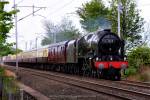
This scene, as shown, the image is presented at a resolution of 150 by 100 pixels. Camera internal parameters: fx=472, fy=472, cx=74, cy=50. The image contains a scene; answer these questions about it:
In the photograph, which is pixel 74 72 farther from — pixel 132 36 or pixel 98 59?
pixel 98 59

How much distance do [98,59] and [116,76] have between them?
1.76 meters

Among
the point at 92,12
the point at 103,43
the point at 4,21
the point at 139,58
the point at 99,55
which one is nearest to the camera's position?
the point at 4,21

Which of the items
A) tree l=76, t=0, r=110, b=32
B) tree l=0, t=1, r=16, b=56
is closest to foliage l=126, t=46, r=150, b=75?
tree l=0, t=1, r=16, b=56

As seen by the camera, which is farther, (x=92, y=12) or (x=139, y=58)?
(x=92, y=12)

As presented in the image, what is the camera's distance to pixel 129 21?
137 ft

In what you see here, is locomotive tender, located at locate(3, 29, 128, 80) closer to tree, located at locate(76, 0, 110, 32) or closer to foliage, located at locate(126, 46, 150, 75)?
foliage, located at locate(126, 46, 150, 75)

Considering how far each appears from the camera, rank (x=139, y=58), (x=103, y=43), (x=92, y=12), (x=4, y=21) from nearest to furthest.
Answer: (x=4, y=21) < (x=103, y=43) < (x=139, y=58) < (x=92, y=12)

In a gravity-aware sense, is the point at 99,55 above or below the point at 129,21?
below

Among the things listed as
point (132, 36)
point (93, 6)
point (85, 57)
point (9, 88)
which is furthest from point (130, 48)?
point (9, 88)

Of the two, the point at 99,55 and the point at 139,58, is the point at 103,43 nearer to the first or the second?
the point at 99,55

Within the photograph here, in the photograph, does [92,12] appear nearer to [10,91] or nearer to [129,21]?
[129,21]

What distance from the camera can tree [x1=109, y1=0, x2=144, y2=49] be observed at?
41609mm

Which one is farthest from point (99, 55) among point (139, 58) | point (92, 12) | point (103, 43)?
point (92, 12)

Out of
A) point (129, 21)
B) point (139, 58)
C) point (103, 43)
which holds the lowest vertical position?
point (139, 58)
